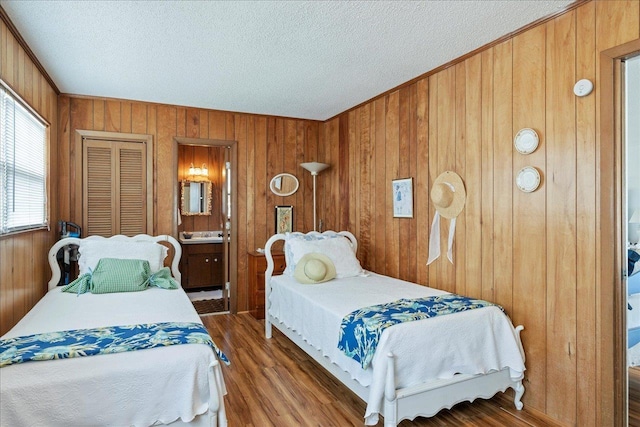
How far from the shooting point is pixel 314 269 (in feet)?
11.3

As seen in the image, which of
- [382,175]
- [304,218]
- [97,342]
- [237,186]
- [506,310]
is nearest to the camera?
[97,342]

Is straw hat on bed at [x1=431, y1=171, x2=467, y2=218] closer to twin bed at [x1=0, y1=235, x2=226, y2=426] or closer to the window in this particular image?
twin bed at [x1=0, y1=235, x2=226, y2=426]

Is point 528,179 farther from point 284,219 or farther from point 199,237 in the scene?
point 199,237

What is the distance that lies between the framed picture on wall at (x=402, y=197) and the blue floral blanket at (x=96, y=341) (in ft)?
7.19

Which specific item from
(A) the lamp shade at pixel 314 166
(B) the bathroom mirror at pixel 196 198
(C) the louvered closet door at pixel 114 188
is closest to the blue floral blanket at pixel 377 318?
(A) the lamp shade at pixel 314 166

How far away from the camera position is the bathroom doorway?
4.96 metres

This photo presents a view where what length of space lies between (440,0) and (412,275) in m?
2.27

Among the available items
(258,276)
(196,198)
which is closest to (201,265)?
(196,198)

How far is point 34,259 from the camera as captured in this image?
313cm

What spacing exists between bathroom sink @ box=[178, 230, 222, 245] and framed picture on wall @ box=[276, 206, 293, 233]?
1.40 metres

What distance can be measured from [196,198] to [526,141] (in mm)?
4984

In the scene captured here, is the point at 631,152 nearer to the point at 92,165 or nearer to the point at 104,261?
the point at 104,261

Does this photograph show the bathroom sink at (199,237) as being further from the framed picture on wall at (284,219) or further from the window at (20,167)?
the window at (20,167)

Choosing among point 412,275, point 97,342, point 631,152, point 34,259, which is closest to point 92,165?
point 34,259
